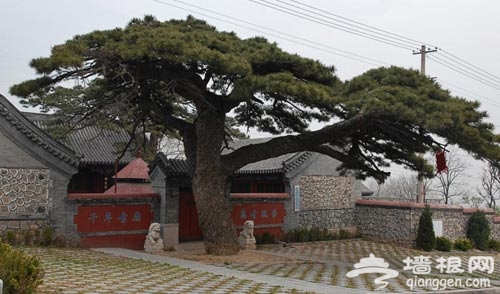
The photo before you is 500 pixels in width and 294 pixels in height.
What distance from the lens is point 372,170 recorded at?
50.6 feet

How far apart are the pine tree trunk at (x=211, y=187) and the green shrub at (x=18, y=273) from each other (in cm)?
743

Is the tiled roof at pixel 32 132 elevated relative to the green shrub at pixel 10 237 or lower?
elevated

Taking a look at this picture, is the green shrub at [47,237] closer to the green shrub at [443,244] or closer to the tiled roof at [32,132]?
the tiled roof at [32,132]

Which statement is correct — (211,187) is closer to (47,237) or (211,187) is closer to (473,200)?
(47,237)

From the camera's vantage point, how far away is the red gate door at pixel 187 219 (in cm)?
1681

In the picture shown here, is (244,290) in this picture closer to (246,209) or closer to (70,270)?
(70,270)

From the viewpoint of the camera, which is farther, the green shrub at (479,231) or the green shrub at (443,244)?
the green shrub at (479,231)

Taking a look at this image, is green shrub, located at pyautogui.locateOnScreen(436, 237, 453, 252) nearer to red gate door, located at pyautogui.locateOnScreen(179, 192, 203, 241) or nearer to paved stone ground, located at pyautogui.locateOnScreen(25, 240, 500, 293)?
paved stone ground, located at pyautogui.locateOnScreen(25, 240, 500, 293)

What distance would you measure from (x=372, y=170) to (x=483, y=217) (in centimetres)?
941

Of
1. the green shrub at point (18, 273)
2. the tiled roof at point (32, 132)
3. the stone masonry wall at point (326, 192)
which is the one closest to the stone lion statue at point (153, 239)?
the tiled roof at point (32, 132)

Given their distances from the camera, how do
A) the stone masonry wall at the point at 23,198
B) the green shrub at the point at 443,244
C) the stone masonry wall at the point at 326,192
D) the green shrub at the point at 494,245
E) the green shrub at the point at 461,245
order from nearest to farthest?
the stone masonry wall at the point at 23,198 → the green shrub at the point at 443,244 → the green shrub at the point at 461,245 → the stone masonry wall at the point at 326,192 → the green shrub at the point at 494,245

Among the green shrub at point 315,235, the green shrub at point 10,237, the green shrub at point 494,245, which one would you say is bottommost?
the green shrub at point 494,245

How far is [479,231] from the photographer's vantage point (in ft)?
71.8

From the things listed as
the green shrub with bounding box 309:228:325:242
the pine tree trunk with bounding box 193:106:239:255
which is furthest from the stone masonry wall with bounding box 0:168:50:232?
the green shrub with bounding box 309:228:325:242
